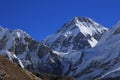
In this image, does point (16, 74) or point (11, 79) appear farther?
point (16, 74)

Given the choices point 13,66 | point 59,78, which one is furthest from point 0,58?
point 59,78

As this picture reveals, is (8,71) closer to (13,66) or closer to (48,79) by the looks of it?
(13,66)

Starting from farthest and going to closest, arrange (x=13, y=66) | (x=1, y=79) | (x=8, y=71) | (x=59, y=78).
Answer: (x=59, y=78) < (x=13, y=66) < (x=8, y=71) < (x=1, y=79)

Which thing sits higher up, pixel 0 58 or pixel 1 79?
pixel 0 58

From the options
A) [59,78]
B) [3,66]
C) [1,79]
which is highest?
[59,78]

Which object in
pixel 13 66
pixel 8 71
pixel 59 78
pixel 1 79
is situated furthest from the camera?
pixel 59 78

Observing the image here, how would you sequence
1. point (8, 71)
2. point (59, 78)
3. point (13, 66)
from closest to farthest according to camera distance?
1. point (8, 71)
2. point (13, 66)
3. point (59, 78)

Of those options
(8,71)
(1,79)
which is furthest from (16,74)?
(1,79)

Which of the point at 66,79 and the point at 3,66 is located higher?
the point at 66,79

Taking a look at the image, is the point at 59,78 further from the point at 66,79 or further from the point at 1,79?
the point at 1,79
